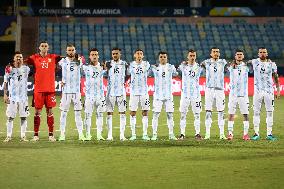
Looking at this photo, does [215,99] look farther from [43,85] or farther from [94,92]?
[43,85]

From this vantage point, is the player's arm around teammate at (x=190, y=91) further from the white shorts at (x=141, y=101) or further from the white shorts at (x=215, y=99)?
the white shorts at (x=141, y=101)

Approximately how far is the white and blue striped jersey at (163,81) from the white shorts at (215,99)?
2.60 feet

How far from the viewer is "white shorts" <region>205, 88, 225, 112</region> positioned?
1658 cm

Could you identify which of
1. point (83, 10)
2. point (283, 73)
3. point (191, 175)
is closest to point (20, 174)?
point (191, 175)

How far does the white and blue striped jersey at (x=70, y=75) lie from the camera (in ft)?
53.4

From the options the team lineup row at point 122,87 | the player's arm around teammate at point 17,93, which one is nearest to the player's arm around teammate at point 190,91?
the team lineup row at point 122,87

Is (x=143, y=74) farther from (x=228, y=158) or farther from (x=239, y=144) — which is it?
(x=228, y=158)

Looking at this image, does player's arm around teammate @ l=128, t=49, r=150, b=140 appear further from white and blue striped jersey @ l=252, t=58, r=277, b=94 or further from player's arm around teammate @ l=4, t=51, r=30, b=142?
white and blue striped jersey @ l=252, t=58, r=277, b=94

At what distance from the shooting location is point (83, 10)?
38062 mm

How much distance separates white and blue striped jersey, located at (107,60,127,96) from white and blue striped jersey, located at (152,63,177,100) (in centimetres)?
70

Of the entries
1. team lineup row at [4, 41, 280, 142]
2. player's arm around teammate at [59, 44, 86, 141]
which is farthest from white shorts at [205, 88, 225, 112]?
player's arm around teammate at [59, 44, 86, 141]

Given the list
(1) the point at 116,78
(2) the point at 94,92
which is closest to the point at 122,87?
(1) the point at 116,78

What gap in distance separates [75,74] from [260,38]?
78.8ft

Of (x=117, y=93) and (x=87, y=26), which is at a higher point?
(x=87, y=26)
